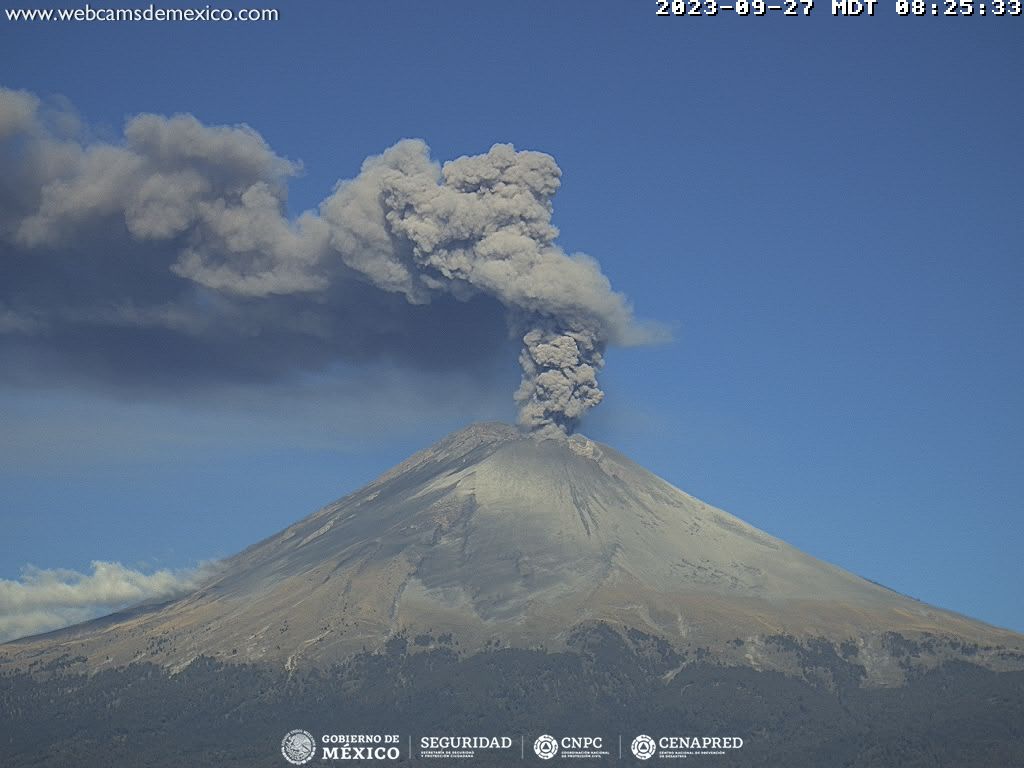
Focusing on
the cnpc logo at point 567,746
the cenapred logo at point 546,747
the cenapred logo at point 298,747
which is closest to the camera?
the cenapred logo at point 298,747

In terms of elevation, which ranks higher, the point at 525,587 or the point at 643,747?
the point at 525,587

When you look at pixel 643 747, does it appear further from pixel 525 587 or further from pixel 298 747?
pixel 525 587

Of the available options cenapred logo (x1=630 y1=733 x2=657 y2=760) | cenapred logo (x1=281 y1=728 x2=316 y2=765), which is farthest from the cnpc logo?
cenapred logo (x1=281 y1=728 x2=316 y2=765)

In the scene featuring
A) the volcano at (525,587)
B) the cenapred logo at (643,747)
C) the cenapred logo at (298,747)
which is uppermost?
the volcano at (525,587)

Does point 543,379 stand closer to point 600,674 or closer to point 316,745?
point 600,674

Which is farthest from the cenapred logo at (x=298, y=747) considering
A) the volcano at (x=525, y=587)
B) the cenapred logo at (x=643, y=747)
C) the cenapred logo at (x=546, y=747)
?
the cenapred logo at (x=643, y=747)

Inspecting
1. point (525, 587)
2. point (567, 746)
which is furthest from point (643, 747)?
point (525, 587)

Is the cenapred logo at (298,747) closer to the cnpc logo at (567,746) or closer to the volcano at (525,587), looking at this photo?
the cnpc logo at (567,746)

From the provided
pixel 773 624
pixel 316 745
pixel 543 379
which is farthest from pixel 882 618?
pixel 316 745
